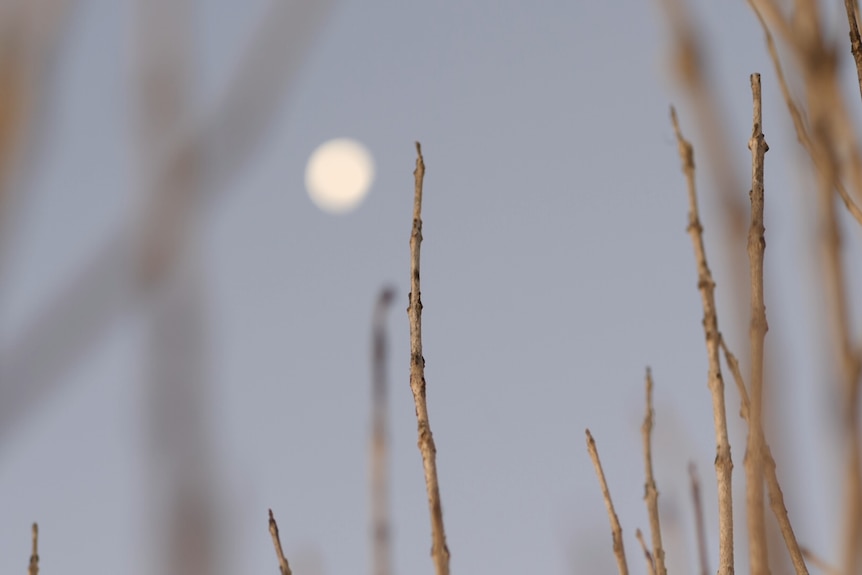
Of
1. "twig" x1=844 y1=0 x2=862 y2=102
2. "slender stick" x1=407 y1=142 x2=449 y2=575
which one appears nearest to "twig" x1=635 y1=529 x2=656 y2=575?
"slender stick" x1=407 y1=142 x2=449 y2=575

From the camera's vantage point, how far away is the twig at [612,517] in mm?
1491

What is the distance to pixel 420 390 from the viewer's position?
1.37 meters

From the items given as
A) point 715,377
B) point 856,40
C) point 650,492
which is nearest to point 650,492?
point 650,492

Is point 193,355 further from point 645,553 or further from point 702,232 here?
point 645,553

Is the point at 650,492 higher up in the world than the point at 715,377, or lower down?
lower down

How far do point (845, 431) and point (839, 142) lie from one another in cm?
32

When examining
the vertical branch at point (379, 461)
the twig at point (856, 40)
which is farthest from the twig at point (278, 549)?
the twig at point (856, 40)

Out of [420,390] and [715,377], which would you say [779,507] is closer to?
[715,377]

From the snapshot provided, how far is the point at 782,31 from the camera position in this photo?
863 millimetres

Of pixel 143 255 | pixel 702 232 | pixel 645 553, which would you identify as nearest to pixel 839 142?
pixel 702 232

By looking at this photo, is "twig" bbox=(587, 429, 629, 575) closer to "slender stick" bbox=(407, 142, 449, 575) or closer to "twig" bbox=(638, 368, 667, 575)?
"twig" bbox=(638, 368, 667, 575)

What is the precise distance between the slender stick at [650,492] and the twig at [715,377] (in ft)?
0.53

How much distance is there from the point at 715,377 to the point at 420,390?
42 cm

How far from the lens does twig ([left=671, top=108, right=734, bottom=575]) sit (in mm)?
1290
